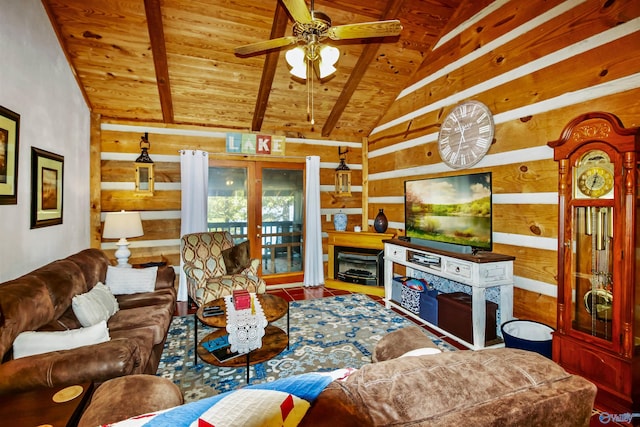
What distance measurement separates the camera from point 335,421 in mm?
693

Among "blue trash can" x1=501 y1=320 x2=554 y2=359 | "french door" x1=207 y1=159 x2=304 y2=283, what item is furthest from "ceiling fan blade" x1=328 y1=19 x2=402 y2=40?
"french door" x1=207 y1=159 x2=304 y2=283

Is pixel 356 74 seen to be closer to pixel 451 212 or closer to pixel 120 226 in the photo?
pixel 451 212

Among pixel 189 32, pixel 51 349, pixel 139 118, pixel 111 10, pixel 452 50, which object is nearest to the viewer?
pixel 51 349

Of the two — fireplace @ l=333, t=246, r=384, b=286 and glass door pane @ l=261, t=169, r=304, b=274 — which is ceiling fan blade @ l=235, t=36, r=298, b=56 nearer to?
glass door pane @ l=261, t=169, r=304, b=274

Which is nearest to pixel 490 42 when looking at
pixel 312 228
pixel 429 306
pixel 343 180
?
pixel 343 180

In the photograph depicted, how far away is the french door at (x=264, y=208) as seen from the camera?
16.3ft

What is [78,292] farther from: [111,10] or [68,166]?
[111,10]

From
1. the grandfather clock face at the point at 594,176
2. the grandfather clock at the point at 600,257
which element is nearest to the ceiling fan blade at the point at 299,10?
the grandfather clock at the point at 600,257

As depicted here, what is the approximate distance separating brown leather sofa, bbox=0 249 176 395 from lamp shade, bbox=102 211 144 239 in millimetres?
487

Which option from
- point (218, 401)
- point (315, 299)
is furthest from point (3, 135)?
point (315, 299)

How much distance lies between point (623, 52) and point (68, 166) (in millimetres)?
5346

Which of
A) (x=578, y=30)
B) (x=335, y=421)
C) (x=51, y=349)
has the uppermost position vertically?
(x=578, y=30)

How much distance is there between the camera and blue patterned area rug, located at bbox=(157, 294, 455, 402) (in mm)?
2502

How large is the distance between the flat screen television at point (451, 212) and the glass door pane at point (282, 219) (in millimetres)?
2049
